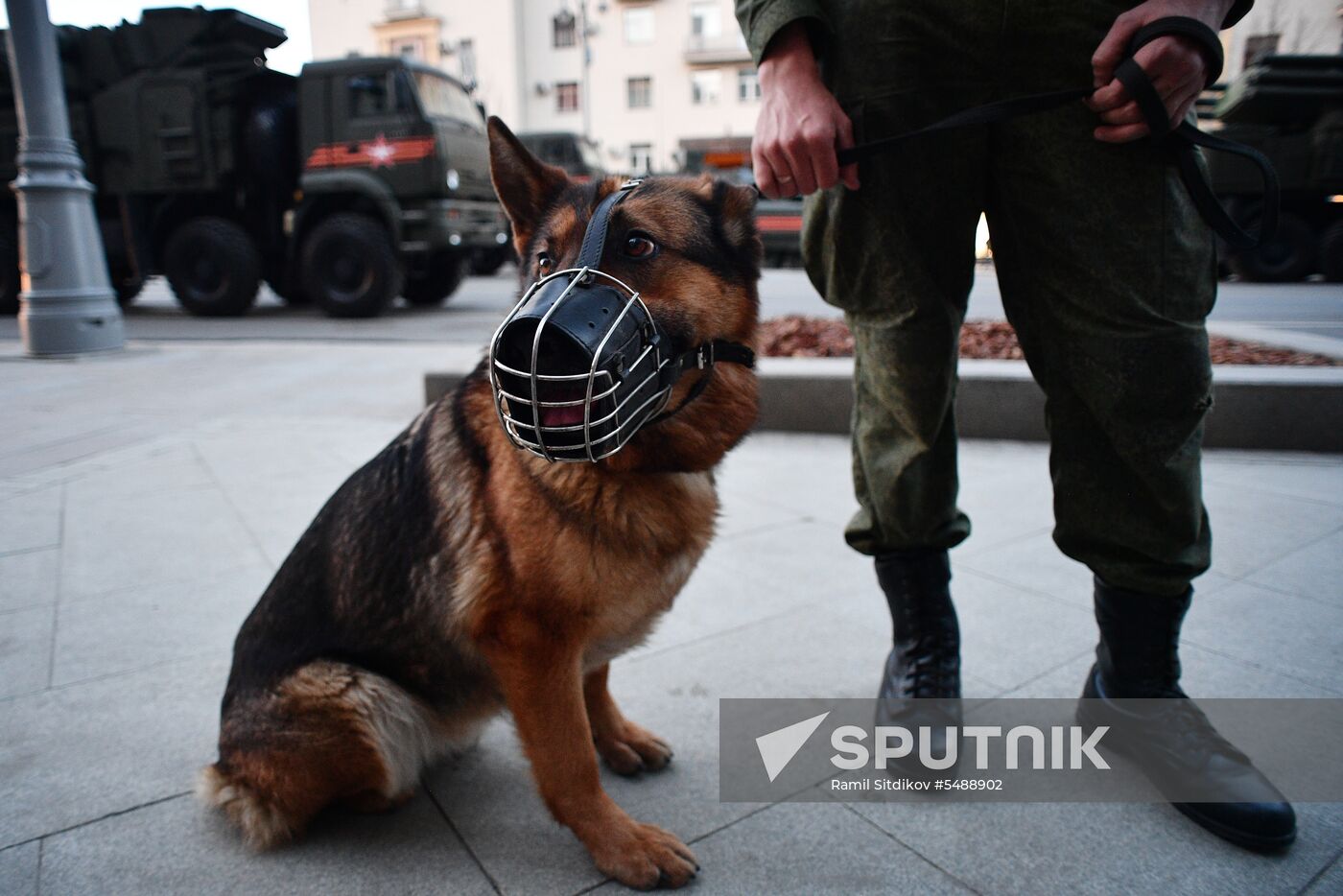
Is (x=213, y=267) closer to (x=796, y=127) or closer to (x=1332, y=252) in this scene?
(x=796, y=127)

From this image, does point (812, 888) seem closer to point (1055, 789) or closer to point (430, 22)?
point (1055, 789)

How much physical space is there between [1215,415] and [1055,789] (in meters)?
3.15

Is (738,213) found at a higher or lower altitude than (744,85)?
lower

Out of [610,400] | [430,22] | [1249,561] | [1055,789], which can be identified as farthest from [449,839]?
[430,22]

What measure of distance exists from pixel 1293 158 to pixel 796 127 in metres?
13.5

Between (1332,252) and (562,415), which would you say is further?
(1332,252)

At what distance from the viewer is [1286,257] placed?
38.7 feet

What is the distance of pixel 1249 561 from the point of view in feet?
8.61

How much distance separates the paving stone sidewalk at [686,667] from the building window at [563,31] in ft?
121

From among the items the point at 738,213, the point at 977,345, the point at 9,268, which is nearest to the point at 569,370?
the point at 738,213

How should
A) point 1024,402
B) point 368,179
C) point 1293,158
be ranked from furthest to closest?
point 1293,158 < point 368,179 < point 1024,402

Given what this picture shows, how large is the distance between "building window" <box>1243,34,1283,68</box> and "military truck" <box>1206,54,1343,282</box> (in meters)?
10.8

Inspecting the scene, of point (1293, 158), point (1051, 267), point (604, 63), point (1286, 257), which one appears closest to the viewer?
point (1051, 267)

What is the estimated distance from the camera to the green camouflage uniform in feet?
4.67
